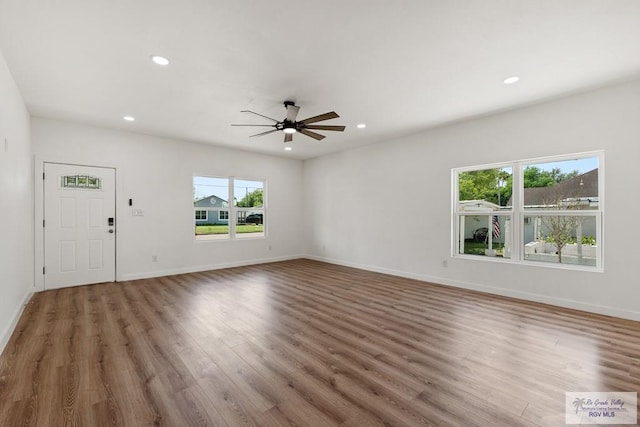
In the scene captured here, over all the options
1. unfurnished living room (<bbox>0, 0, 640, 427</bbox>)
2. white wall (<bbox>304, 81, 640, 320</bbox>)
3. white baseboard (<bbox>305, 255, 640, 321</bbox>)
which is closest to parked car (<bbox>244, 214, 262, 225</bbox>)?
unfurnished living room (<bbox>0, 0, 640, 427</bbox>)

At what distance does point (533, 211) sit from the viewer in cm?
421

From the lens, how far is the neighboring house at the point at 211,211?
6305 mm

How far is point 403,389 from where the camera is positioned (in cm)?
202

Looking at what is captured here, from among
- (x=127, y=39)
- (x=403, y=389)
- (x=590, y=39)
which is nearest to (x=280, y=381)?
(x=403, y=389)

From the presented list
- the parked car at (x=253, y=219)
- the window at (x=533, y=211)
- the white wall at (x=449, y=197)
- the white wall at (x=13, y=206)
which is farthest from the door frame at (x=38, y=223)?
the window at (x=533, y=211)

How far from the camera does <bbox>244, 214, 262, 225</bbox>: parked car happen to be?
713 centimetres

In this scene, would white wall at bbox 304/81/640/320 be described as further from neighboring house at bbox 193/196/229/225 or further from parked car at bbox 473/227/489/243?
neighboring house at bbox 193/196/229/225

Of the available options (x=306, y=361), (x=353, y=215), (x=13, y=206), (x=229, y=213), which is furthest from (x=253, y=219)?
(x=306, y=361)

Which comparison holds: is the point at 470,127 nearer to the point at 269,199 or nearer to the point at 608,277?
the point at 608,277

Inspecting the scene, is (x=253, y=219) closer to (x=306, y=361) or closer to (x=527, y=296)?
(x=306, y=361)

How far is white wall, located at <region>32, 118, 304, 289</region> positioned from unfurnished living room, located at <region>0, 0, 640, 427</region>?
4 cm

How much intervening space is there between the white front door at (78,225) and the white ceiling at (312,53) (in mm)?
1121

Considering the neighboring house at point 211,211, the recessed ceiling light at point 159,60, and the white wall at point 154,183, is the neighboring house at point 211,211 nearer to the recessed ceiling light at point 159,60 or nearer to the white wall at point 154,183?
the white wall at point 154,183

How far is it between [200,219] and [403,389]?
5520mm
